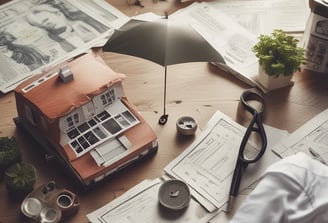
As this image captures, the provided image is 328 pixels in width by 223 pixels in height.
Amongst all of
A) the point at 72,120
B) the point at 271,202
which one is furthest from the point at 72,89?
the point at 271,202

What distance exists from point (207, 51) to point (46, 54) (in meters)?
0.41

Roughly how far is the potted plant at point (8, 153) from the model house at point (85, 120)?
5 cm

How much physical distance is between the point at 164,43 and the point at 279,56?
265 mm

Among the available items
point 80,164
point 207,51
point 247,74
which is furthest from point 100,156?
point 247,74

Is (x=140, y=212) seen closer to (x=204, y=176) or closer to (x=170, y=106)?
(x=204, y=176)

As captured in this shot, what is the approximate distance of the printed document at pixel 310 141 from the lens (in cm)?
100

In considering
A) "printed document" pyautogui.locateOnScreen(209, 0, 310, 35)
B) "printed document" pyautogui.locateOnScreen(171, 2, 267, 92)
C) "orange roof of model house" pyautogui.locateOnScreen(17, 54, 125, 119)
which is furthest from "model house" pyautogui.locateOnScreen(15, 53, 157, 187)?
"printed document" pyautogui.locateOnScreen(209, 0, 310, 35)

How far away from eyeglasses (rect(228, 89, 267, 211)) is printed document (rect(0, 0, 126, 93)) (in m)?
0.36

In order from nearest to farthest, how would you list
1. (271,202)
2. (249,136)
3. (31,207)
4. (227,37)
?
(271,202) → (31,207) → (249,136) → (227,37)

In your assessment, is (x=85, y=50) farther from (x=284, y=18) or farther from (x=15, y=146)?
(x=284, y=18)

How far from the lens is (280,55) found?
3.50ft

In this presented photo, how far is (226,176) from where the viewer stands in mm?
970

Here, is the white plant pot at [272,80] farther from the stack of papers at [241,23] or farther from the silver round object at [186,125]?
the silver round object at [186,125]

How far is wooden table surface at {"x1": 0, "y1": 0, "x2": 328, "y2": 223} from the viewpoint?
0.97 metres
